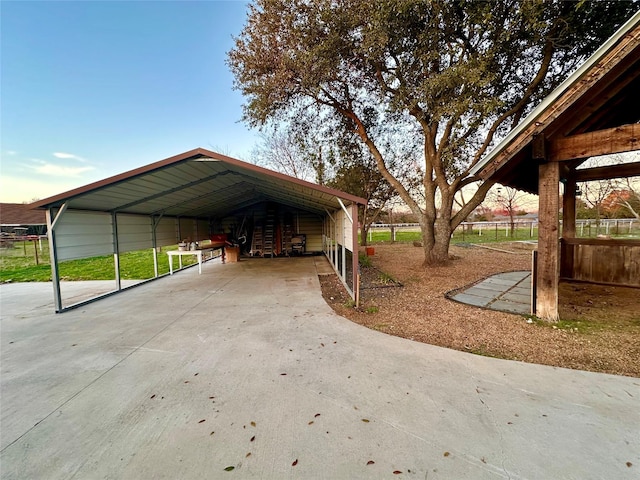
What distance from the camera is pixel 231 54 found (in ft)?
25.6

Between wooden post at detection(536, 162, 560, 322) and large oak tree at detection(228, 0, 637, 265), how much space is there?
7.26 feet

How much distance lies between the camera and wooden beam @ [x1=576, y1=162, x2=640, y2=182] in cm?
499

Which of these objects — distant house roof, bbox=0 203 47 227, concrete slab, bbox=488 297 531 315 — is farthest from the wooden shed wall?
distant house roof, bbox=0 203 47 227

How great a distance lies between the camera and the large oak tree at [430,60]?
206 inches

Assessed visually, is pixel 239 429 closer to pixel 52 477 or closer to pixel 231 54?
pixel 52 477

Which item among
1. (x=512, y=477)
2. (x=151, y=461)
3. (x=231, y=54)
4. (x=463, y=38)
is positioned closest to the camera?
(x=512, y=477)

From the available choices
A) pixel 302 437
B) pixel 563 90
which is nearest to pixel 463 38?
pixel 563 90

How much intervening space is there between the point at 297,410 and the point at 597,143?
4387 millimetres

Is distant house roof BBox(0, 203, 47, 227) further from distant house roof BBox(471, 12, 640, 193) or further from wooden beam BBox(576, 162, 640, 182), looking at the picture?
wooden beam BBox(576, 162, 640, 182)

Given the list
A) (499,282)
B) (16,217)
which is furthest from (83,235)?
(16,217)

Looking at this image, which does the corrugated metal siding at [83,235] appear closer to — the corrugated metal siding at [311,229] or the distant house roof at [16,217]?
the corrugated metal siding at [311,229]

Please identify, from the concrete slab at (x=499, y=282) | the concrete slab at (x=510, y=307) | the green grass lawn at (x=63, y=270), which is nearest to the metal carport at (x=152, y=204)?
the green grass lawn at (x=63, y=270)

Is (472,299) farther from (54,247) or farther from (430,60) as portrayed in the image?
(54,247)

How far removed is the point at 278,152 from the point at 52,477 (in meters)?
17.5
